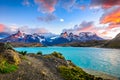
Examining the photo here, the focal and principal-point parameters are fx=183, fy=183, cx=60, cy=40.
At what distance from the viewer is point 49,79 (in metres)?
20.6

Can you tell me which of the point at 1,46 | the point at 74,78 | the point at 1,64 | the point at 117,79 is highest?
the point at 1,46

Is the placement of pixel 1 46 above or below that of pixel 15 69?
above

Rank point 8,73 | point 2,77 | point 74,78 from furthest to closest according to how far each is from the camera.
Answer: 1. point 74,78
2. point 8,73
3. point 2,77

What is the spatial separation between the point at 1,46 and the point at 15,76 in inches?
354

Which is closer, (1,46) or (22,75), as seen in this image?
(22,75)

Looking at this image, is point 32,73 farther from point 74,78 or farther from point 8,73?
point 74,78

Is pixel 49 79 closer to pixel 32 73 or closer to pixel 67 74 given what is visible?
pixel 32 73

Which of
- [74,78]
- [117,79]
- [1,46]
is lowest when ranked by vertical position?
[117,79]

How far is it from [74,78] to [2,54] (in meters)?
9.93

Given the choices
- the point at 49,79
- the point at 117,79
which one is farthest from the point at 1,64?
the point at 117,79

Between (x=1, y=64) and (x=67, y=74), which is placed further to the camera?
(x=67, y=74)

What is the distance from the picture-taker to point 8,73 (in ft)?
64.8

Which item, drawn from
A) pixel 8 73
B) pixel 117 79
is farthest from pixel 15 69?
pixel 117 79

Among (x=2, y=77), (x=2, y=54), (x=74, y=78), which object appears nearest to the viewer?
(x=2, y=77)
